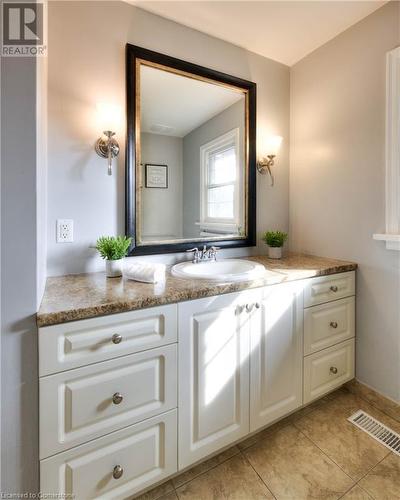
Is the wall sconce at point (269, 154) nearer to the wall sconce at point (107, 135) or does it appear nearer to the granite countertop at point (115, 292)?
the granite countertop at point (115, 292)

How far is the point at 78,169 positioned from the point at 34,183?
23.4 inches

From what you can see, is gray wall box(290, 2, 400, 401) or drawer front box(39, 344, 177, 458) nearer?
drawer front box(39, 344, 177, 458)

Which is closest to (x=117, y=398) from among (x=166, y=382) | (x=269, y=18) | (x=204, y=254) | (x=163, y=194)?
(x=166, y=382)

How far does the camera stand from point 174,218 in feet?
5.54

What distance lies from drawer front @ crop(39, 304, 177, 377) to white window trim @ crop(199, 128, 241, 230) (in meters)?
0.87

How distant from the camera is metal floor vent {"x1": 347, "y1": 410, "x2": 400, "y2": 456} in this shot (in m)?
1.40

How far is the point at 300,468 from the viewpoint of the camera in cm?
128

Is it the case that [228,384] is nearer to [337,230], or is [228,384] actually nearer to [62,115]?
[337,230]

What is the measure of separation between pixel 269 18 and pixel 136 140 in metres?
1.15

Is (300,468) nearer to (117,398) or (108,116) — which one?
(117,398)

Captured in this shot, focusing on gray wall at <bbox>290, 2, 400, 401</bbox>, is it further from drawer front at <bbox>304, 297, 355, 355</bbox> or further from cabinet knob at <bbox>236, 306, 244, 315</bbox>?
cabinet knob at <bbox>236, 306, 244, 315</bbox>

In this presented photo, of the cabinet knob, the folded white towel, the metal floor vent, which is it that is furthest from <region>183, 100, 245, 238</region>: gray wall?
the metal floor vent

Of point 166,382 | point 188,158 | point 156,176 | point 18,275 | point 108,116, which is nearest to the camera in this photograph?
point 18,275

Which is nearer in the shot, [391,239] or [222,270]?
[391,239]
